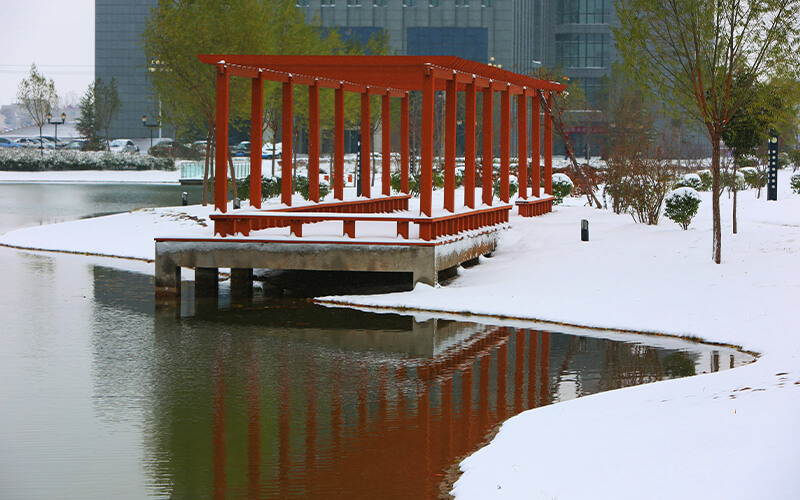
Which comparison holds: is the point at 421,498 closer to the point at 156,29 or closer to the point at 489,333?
the point at 489,333

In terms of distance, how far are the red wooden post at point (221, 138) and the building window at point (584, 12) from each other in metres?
103

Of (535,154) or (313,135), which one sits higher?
(313,135)

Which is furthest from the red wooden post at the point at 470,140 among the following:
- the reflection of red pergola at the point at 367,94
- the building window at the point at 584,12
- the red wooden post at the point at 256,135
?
the building window at the point at 584,12

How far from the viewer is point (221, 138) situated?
1983 cm

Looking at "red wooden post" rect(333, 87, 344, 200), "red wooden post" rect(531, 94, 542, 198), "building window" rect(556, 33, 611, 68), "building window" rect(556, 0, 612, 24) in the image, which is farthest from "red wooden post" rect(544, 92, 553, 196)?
"building window" rect(556, 0, 612, 24)

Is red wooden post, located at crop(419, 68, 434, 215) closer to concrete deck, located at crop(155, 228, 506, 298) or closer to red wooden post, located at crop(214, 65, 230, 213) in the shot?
concrete deck, located at crop(155, 228, 506, 298)

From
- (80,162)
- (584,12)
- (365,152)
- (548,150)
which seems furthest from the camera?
(584,12)

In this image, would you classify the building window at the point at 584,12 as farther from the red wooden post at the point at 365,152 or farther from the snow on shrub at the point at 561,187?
the red wooden post at the point at 365,152

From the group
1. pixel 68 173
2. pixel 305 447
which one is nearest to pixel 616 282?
pixel 305 447

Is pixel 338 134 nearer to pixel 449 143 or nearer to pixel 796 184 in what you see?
pixel 449 143

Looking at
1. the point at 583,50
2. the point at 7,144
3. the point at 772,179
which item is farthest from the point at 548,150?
the point at 583,50

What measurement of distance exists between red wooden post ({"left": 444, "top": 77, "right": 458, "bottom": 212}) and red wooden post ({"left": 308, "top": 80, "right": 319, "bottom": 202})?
4.87 metres

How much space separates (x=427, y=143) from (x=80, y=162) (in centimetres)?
6327

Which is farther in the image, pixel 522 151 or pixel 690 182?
pixel 690 182
